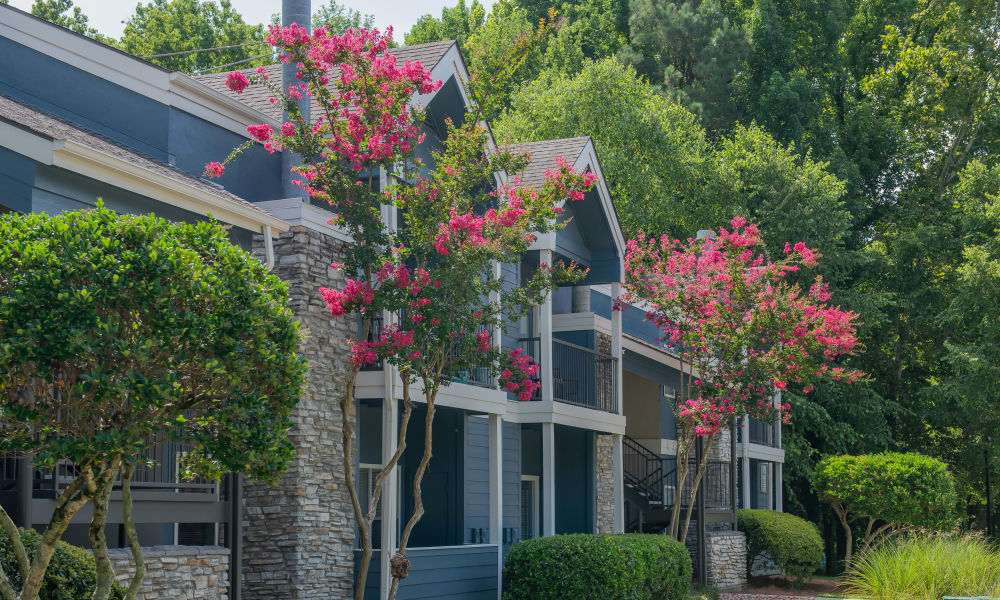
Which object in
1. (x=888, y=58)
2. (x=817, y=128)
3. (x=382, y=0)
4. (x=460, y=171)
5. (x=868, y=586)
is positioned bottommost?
(x=868, y=586)

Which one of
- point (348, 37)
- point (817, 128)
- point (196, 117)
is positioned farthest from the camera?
point (817, 128)

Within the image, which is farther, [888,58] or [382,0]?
[888,58]

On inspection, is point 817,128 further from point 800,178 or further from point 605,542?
point 605,542

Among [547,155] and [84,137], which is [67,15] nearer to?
[547,155]

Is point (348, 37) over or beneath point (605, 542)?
over

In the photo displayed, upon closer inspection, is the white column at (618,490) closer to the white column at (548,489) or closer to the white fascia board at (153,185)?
the white column at (548,489)

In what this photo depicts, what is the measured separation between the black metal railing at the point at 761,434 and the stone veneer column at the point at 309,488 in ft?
56.0

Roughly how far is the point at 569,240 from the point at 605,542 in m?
6.41

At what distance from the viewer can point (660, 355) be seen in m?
25.2

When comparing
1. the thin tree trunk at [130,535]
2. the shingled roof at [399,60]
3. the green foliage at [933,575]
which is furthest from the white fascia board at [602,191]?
the thin tree trunk at [130,535]

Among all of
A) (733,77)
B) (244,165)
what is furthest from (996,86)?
(244,165)

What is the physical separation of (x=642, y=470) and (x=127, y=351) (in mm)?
20152

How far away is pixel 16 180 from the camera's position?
1114cm

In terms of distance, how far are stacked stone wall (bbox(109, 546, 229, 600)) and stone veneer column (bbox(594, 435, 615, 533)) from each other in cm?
1120
